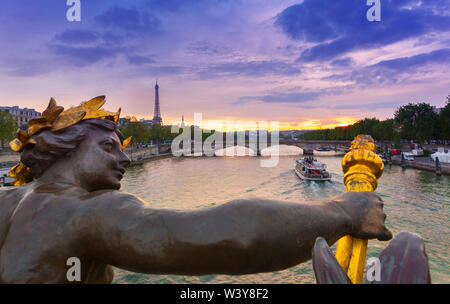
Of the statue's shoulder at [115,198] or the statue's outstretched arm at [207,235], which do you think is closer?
the statue's outstretched arm at [207,235]

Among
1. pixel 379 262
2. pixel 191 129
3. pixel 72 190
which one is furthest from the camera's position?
pixel 191 129

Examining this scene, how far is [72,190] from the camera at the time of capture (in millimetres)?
1335

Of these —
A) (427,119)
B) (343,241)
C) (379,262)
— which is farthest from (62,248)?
(427,119)

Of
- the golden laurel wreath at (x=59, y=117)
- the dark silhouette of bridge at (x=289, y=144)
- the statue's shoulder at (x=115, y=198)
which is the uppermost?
the golden laurel wreath at (x=59, y=117)

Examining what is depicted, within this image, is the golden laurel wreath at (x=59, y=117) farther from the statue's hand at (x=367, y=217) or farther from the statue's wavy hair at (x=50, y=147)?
the statue's hand at (x=367, y=217)

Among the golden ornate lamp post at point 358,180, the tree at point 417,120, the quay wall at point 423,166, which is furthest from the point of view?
the tree at point 417,120

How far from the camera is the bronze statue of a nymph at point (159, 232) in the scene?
1053mm

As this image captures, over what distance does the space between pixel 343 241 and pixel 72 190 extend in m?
1.35

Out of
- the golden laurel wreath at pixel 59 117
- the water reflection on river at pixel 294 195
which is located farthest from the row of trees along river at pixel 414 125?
the golden laurel wreath at pixel 59 117

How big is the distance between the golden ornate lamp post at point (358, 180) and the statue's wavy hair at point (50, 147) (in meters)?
1.47

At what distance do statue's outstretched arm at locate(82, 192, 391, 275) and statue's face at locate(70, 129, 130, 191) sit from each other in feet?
1.24

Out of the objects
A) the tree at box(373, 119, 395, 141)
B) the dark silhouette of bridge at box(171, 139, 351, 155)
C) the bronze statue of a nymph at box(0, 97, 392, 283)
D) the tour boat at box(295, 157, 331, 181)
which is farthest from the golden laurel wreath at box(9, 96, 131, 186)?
the tree at box(373, 119, 395, 141)

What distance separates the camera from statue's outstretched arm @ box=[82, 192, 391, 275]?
1.04m
